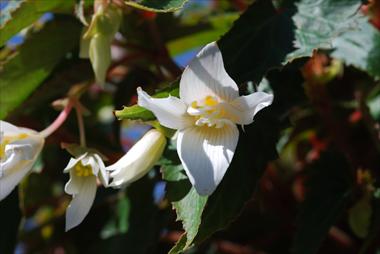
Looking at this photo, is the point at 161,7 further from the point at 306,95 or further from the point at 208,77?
the point at 306,95

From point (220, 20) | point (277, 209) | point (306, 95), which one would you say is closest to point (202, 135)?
point (306, 95)

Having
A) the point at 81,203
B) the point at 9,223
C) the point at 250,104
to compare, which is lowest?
the point at 9,223

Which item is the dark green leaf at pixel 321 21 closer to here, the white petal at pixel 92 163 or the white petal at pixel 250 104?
the white petal at pixel 250 104

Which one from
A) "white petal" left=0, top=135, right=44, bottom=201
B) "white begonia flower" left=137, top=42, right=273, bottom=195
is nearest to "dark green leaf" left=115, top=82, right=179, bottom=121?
"white begonia flower" left=137, top=42, right=273, bottom=195

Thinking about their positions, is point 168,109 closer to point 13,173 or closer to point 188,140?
point 188,140

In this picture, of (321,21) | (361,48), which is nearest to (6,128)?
(321,21)

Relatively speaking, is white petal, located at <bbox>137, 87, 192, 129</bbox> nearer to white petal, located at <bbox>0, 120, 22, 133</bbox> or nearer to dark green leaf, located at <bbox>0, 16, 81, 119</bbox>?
white petal, located at <bbox>0, 120, 22, 133</bbox>
